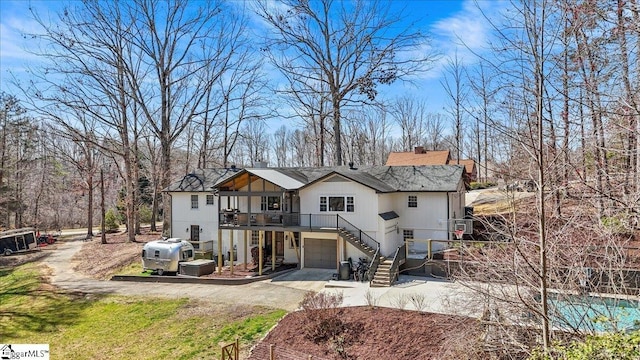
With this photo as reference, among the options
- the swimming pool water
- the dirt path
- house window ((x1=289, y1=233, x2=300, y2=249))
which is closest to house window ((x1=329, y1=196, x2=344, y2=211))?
house window ((x1=289, y1=233, x2=300, y2=249))

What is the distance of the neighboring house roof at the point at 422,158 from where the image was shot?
1512 inches

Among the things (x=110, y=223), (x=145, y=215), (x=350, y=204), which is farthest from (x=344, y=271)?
(x=145, y=215)

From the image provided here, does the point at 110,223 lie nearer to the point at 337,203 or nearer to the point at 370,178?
the point at 337,203

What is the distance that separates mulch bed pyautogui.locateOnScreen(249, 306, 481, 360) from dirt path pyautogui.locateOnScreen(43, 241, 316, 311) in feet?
9.36

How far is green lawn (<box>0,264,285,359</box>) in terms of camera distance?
38.6 feet

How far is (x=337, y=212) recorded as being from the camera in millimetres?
20047

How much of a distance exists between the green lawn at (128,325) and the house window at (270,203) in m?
7.80

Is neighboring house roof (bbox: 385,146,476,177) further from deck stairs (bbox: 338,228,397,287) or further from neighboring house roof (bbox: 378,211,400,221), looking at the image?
deck stairs (bbox: 338,228,397,287)

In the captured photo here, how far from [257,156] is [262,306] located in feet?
149

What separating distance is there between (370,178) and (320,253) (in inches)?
196

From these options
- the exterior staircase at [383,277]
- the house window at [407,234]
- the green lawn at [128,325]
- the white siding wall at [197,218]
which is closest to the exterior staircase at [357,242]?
the exterior staircase at [383,277]

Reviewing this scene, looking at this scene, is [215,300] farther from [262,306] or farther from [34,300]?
[34,300]

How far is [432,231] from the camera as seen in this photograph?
20734 mm

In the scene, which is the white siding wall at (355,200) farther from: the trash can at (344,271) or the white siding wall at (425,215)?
the white siding wall at (425,215)
